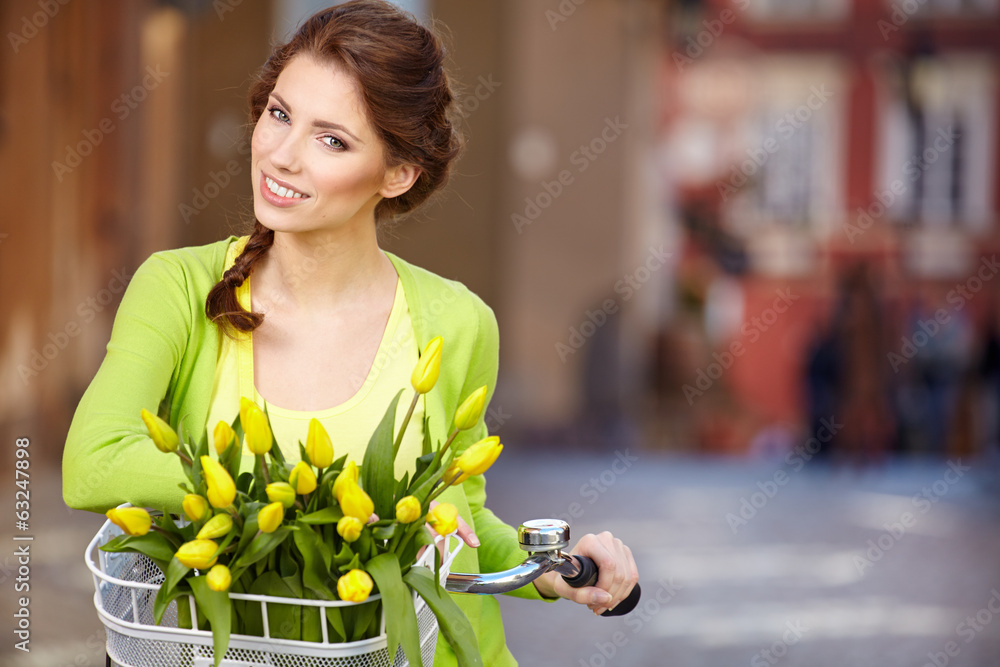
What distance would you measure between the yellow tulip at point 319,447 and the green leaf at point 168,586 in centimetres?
16

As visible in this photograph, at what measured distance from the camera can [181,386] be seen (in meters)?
1.59

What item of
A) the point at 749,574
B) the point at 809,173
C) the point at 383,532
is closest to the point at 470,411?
the point at 383,532

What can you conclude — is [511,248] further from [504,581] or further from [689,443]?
[504,581]

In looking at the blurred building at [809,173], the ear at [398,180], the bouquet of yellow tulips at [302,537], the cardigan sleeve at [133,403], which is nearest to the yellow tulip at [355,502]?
the bouquet of yellow tulips at [302,537]

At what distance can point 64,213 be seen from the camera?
8.01 metres

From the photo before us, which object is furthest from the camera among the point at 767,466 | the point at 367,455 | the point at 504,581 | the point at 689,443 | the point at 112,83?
the point at 689,443

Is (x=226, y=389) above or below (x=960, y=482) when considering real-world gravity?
above

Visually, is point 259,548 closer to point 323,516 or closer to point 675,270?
point 323,516

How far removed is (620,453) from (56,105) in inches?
283

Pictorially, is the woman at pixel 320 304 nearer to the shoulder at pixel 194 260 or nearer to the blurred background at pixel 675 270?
the shoulder at pixel 194 260

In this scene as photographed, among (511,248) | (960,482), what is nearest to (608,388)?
(511,248)

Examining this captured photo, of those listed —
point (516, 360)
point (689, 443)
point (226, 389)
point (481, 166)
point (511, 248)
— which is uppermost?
point (226, 389)

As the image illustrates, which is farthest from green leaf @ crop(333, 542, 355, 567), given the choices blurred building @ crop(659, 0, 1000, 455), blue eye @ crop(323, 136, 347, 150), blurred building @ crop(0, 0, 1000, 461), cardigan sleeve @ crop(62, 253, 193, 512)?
blurred building @ crop(659, 0, 1000, 455)

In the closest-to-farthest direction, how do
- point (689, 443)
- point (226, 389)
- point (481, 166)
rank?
point (226, 389) < point (481, 166) < point (689, 443)
